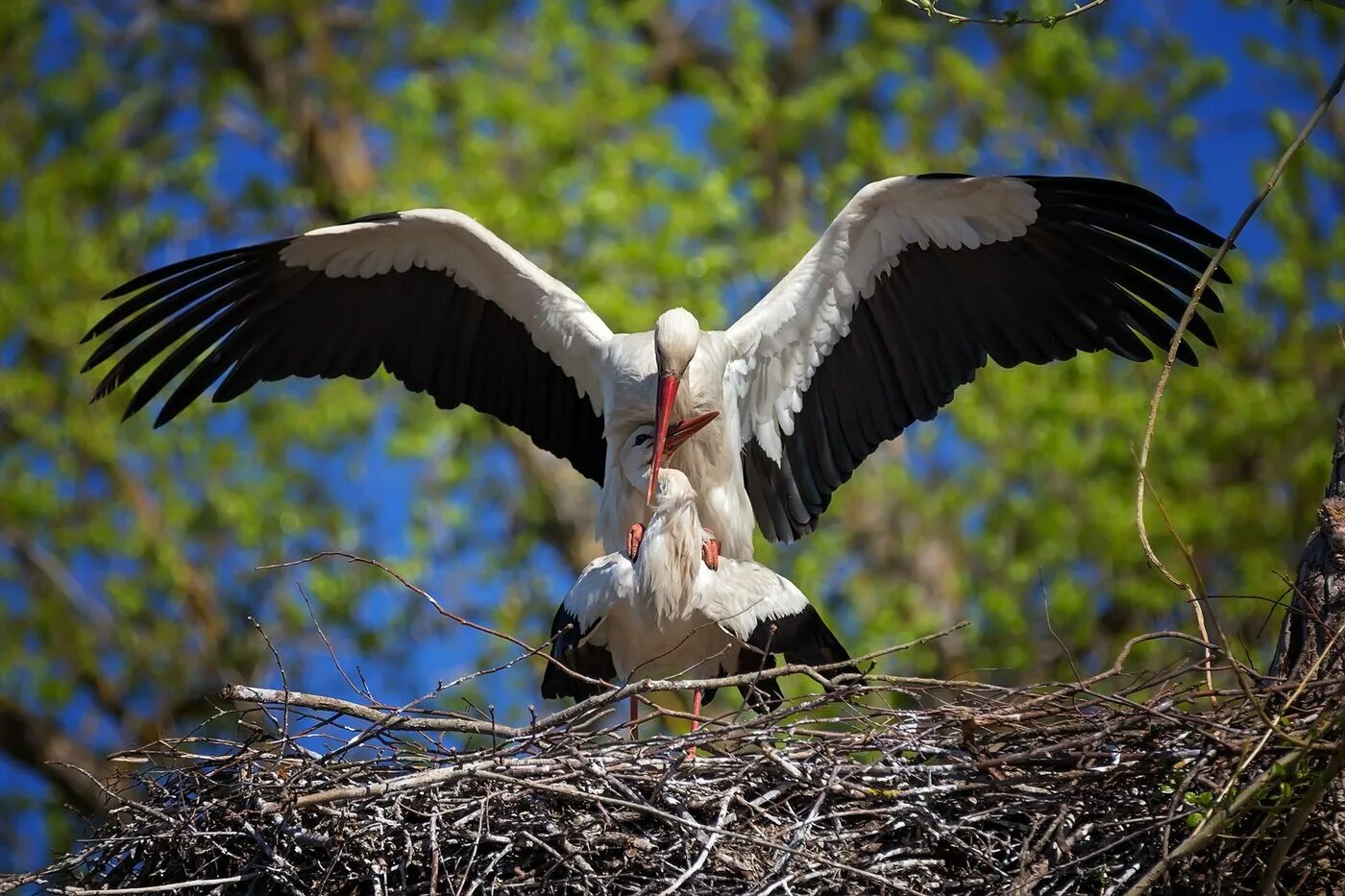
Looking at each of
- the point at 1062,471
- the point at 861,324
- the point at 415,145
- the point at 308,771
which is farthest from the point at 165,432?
the point at 308,771

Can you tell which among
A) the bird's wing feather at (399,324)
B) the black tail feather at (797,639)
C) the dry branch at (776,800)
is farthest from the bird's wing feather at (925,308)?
the dry branch at (776,800)

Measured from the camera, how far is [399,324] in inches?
299

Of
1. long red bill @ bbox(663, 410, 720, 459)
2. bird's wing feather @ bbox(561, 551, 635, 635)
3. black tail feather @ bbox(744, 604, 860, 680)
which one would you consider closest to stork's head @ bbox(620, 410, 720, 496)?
long red bill @ bbox(663, 410, 720, 459)

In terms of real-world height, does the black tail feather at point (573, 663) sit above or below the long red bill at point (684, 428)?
below

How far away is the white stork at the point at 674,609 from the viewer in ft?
19.8

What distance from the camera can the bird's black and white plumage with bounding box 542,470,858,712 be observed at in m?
6.04

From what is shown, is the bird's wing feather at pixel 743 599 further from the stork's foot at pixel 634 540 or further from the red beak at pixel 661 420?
the red beak at pixel 661 420

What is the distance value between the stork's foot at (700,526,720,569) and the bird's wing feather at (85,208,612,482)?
43.2 inches

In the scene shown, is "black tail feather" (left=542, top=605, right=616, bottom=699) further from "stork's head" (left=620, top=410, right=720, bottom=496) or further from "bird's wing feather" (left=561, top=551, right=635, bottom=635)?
"stork's head" (left=620, top=410, right=720, bottom=496)

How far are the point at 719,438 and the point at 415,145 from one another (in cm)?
805

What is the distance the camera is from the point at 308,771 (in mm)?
4770

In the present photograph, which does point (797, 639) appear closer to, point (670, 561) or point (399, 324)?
point (670, 561)

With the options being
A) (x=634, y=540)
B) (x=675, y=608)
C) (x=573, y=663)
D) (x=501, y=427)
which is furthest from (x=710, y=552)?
(x=501, y=427)

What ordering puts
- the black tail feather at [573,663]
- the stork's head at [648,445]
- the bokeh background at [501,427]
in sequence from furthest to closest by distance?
the bokeh background at [501,427] → the stork's head at [648,445] → the black tail feather at [573,663]
